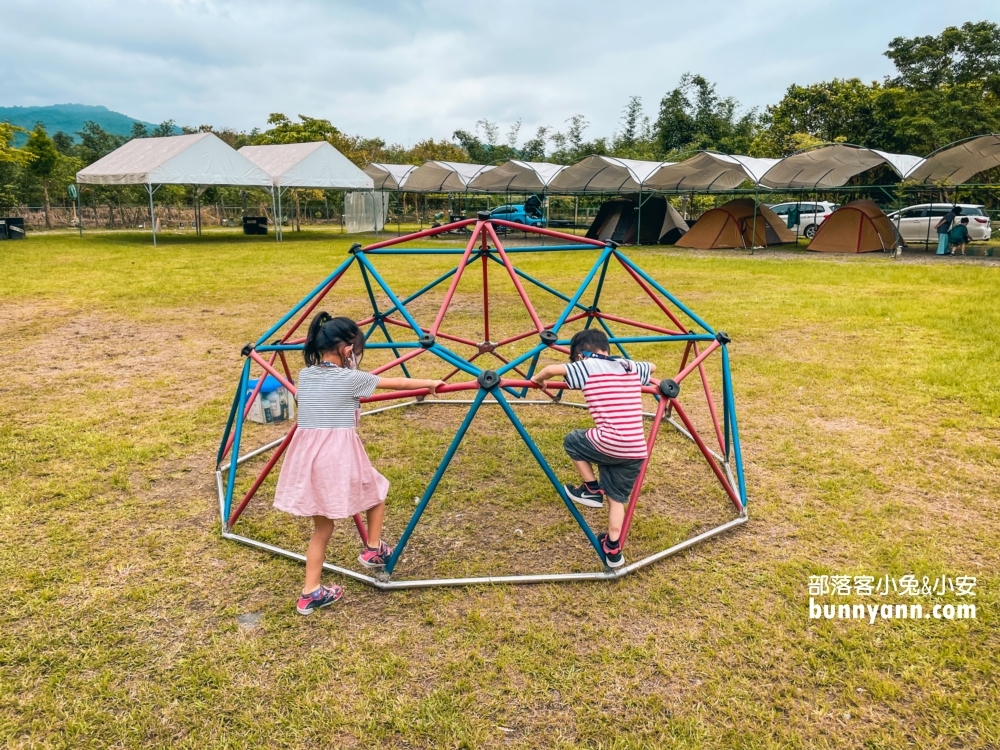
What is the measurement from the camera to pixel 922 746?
2.20m

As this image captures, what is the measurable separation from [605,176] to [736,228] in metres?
4.68

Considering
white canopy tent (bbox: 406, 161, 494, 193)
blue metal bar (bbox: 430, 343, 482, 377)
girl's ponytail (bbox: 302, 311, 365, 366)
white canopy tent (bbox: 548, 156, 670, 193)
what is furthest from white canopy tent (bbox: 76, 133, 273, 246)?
girl's ponytail (bbox: 302, 311, 365, 366)

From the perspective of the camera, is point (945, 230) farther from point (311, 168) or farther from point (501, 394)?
point (311, 168)

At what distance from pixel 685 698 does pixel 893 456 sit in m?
3.00

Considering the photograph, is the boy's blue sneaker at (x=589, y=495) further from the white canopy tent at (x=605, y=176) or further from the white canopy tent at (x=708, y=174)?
the white canopy tent at (x=605, y=176)

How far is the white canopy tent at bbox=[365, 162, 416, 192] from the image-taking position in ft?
92.0

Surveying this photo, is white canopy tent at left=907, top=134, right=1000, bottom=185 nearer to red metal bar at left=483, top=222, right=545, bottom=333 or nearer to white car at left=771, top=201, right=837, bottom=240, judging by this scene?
white car at left=771, top=201, right=837, bottom=240

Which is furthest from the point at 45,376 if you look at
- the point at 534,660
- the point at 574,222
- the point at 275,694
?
the point at 574,222

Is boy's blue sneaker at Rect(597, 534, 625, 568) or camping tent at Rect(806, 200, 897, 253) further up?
camping tent at Rect(806, 200, 897, 253)

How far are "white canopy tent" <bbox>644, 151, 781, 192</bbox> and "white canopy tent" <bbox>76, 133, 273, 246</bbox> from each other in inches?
512

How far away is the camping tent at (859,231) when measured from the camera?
1827 cm

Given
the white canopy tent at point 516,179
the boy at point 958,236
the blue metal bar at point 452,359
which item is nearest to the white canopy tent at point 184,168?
the white canopy tent at point 516,179

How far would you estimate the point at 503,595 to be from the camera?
3.05m

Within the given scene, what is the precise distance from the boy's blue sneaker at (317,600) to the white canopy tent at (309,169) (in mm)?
21261
